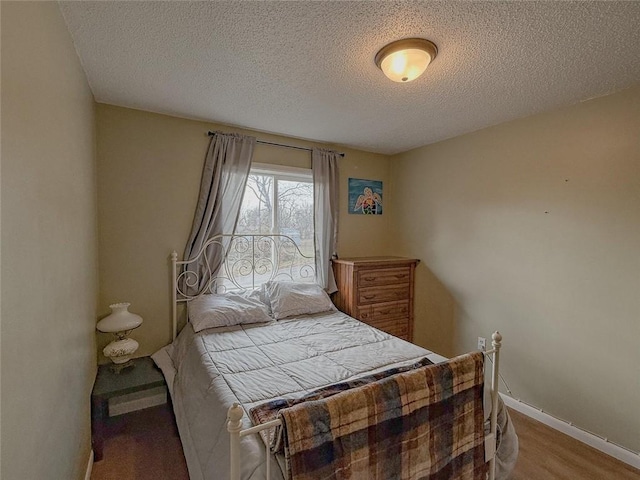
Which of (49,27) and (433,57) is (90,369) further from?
(433,57)

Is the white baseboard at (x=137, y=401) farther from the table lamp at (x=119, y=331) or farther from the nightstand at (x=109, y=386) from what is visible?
the table lamp at (x=119, y=331)

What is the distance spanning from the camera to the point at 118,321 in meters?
2.19

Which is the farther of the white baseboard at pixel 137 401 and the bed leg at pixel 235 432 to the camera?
the white baseboard at pixel 137 401

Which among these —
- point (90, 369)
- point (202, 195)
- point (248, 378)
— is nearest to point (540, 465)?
point (248, 378)

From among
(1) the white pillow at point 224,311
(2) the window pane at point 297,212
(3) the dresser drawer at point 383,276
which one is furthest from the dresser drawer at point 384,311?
(1) the white pillow at point 224,311

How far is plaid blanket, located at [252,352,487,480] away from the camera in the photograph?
1.06m

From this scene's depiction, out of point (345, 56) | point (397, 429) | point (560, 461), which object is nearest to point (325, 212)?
point (345, 56)

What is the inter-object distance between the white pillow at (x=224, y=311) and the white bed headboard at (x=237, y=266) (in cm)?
15

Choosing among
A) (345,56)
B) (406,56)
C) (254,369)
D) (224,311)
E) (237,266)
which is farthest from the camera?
(237,266)

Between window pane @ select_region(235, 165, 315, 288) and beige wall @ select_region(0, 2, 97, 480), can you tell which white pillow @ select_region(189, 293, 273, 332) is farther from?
beige wall @ select_region(0, 2, 97, 480)

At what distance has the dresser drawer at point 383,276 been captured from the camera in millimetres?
3131

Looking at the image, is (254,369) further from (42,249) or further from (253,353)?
(42,249)

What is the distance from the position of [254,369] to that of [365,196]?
2.47 meters

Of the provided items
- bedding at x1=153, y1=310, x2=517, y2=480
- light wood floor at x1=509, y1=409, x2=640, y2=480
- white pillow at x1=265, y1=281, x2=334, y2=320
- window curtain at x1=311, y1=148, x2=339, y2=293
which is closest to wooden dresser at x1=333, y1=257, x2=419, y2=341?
window curtain at x1=311, y1=148, x2=339, y2=293
